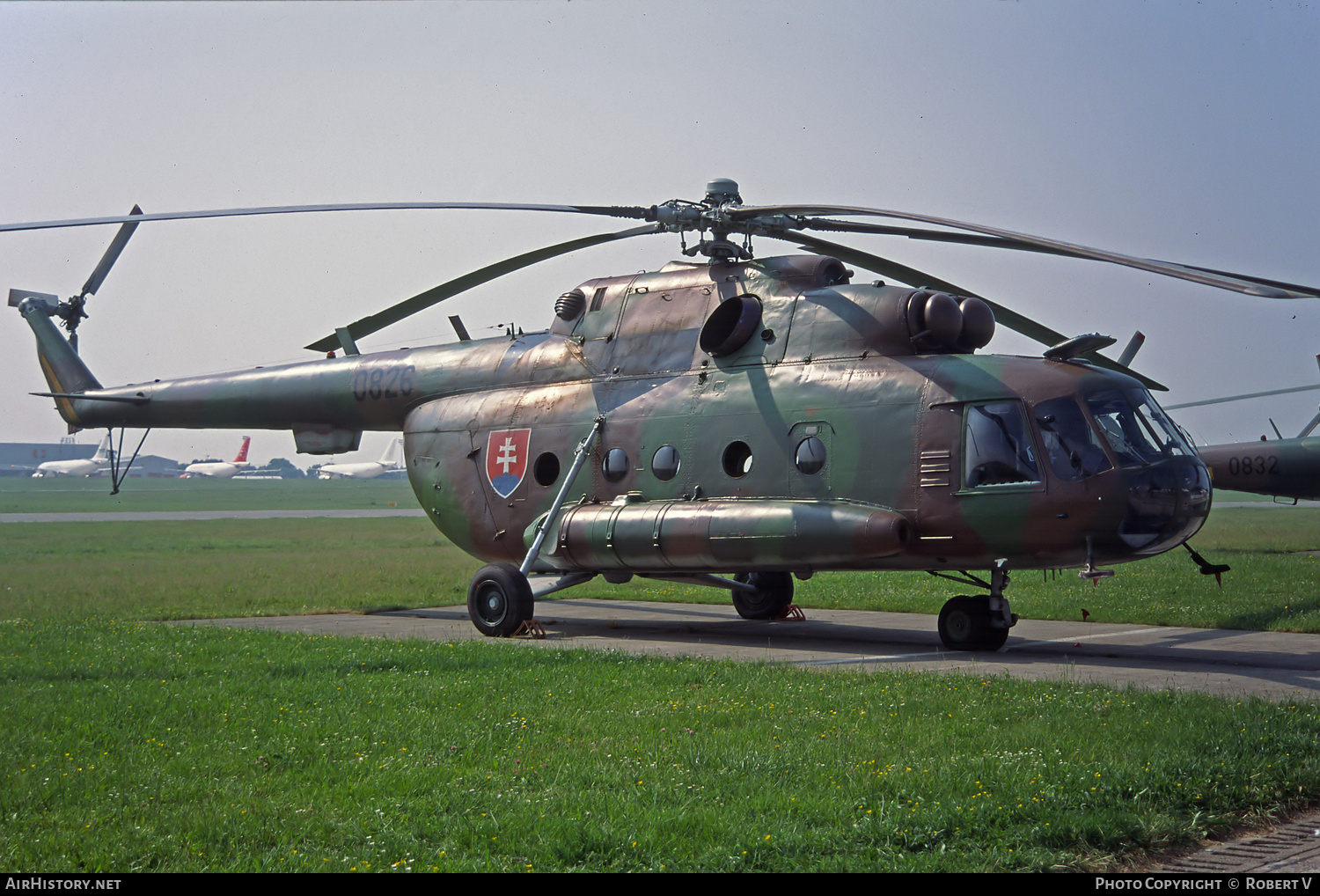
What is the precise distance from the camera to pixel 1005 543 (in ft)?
40.0

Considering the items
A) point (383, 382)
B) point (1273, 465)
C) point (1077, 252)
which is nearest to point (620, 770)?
point (1077, 252)

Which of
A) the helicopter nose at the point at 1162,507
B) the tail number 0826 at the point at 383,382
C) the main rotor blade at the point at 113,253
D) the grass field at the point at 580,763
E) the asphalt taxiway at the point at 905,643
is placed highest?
the main rotor blade at the point at 113,253

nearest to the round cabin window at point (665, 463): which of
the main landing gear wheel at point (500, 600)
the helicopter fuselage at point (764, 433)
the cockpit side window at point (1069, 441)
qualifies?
the helicopter fuselage at point (764, 433)

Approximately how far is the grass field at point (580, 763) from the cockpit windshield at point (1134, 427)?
3384mm

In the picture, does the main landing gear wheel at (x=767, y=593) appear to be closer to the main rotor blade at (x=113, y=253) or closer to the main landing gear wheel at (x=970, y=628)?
the main landing gear wheel at (x=970, y=628)

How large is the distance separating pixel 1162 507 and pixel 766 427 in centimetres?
443

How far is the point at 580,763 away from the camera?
710 cm

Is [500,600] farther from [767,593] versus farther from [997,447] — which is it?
[997,447]

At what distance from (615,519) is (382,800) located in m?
8.39

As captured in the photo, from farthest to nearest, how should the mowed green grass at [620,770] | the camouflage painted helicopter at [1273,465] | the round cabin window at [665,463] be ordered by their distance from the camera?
the camouflage painted helicopter at [1273,465]
the round cabin window at [665,463]
the mowed green grass at [620,770]

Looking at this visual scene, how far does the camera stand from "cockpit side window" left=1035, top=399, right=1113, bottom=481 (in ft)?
38.9

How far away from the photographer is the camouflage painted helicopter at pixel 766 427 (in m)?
12.1

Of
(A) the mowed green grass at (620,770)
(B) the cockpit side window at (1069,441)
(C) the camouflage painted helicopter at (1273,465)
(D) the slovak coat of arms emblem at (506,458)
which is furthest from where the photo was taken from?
(C) the camouflage painted helicopter at (1273,465)

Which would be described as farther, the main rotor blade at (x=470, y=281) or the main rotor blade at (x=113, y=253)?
the main rotor blade at (x=113, y=253)
